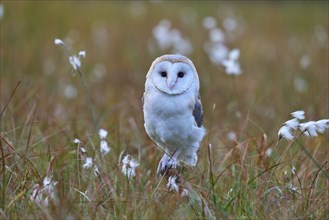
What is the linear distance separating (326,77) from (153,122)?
4301 mm

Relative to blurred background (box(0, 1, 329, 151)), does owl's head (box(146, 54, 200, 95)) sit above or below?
above

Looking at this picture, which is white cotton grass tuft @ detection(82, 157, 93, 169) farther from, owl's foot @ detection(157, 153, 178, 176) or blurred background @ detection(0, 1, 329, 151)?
blurred background @ detection(0, 1, 329, 151)

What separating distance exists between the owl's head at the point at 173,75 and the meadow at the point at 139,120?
0.29 metres

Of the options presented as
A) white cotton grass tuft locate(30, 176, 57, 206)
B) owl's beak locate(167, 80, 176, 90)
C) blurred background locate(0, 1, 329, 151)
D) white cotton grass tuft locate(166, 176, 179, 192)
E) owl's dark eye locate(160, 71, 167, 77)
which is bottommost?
blurred background locate(0, 1, 329, 151)

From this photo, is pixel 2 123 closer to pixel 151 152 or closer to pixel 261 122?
pixel 151 152

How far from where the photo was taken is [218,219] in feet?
9.71

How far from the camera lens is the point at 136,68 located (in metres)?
7.76

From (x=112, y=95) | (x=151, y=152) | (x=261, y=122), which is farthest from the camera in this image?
(x=112, y=95)

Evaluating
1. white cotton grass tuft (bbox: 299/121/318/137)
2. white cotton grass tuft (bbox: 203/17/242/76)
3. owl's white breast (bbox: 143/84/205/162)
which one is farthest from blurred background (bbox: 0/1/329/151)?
white cotton grass tuft (bbox: 299/121/318/137)

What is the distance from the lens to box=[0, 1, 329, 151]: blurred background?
4957 millimetres

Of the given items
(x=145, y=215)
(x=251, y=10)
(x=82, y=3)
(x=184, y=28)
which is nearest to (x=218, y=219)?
(x=145, y=215)

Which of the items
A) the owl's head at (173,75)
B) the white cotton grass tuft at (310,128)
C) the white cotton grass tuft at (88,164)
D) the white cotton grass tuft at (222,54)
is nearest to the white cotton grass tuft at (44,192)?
the white cotton grass tuft at (88,164)

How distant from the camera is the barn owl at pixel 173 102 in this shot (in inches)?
118

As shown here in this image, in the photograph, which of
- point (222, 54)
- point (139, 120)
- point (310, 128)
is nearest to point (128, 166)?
point (310, 128)
